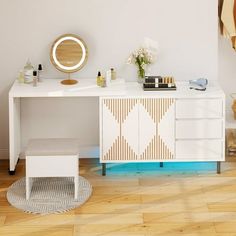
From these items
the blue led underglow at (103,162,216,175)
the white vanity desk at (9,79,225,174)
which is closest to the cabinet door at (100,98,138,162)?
the white vanity desk at (9,79,225,174)

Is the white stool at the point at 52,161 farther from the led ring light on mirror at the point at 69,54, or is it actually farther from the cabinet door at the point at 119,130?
the led ring light on mirror at the point at 69,54

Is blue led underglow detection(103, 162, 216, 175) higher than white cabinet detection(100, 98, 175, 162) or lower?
lower

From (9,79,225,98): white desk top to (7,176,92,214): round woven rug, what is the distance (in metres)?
0.65

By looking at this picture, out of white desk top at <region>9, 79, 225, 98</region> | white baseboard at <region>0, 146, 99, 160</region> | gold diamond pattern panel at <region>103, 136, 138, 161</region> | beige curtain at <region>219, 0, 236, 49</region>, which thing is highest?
beige curtain at <region>219, 0, 236, 49</region>

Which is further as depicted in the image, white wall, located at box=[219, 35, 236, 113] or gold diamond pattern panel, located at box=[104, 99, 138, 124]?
white wall, located at box=[219, 35, 236, 113]

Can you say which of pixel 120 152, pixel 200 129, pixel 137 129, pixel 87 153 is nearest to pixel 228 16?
pixel 200 129

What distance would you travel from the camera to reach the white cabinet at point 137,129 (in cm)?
520

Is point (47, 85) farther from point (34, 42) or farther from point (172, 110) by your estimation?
point (172, 110)

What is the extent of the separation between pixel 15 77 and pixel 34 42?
0.33 m

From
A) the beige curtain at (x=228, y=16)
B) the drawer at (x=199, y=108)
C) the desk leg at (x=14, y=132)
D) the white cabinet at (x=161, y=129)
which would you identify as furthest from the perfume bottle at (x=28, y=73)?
the beige curtain at (x=228, y=16)

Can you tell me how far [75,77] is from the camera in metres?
5.58

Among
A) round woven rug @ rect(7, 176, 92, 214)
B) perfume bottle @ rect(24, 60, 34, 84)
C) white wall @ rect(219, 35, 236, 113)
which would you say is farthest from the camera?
white wall @ rect(219, 35, 236, 113)

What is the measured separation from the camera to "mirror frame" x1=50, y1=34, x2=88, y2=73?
5.40m

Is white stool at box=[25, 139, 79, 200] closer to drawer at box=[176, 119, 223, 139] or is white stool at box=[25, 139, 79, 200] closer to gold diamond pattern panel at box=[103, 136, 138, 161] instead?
gold diamond pattern panel at box=[103, 136, 138, 161]
